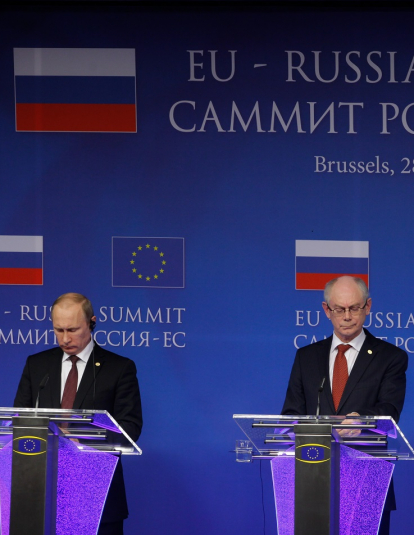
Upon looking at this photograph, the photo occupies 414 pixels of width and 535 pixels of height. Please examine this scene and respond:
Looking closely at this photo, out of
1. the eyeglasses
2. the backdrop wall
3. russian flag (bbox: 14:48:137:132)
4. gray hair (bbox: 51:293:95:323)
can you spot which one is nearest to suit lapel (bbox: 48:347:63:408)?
gray hair (bbox: 51:293:95:323)

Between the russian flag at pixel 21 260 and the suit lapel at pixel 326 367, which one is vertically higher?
the russian flag at pixel 21 260

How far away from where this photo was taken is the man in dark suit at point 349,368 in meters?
3.88

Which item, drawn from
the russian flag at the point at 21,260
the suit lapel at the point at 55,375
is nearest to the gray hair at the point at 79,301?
the suit lapel at the point at 55,375

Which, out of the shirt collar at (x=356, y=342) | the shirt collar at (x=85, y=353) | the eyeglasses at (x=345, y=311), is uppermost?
the eyeglasses at (x=345, y=311)

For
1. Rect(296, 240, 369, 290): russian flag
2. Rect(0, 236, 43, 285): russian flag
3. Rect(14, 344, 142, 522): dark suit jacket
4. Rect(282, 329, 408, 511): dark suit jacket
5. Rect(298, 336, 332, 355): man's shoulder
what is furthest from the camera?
Rect(0, 236, 43, 285): russian flag

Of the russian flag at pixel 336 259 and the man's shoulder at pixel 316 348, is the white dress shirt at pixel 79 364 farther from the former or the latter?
the russian flag at pixel 336 259

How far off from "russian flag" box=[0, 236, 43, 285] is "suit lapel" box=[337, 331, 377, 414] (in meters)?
2.34

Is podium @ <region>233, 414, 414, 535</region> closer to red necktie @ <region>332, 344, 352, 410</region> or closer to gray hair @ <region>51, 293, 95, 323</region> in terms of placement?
red necktie @ <region>332, 344, 352, 410</region>

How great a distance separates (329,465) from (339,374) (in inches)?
Result: 42.4

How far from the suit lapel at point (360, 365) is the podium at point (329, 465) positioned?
713 millimetres

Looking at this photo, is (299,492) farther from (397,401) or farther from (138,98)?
(138,98)

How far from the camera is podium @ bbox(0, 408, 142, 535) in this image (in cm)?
296

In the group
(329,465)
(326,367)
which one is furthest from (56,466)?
(326,367)

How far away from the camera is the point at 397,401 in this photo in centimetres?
386
